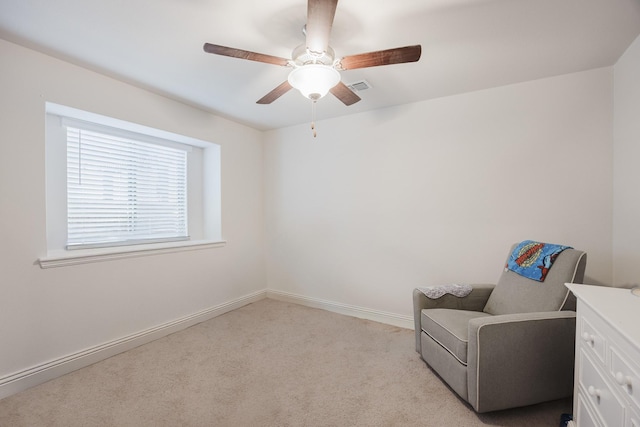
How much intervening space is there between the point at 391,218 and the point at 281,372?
181 cm

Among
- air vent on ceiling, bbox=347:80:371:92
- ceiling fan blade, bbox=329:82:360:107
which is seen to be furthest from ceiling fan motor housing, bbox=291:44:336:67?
air vent on ceiling, bbox=347:80:371:92

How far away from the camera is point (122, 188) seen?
284 cm

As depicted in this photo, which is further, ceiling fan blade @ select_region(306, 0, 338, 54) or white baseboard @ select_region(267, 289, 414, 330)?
white baseboard @ select_region(267, 289, 414, 330)

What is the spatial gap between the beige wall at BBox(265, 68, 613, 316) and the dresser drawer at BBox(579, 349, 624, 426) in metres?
1.29

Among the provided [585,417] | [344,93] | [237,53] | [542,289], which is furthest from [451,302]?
[237,53]

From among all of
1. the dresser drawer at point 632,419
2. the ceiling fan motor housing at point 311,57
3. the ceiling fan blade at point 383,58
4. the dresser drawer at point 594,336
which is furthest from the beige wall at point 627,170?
the ceiling fan motor housing at point 311,57

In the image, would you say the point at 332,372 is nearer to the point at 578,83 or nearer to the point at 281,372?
the point at 281,372

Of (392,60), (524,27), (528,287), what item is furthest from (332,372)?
(524,27)

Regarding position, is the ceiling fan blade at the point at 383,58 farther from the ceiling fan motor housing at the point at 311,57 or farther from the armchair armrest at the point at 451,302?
the armchair armrest at the point at 451,302

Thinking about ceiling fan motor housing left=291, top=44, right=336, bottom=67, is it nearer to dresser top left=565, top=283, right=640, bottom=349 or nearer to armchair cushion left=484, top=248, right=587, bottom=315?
dresser top left=565, top=283, right=640, bottom=349

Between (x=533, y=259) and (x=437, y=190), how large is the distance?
1.02 metres

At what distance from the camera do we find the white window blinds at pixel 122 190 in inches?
99.0

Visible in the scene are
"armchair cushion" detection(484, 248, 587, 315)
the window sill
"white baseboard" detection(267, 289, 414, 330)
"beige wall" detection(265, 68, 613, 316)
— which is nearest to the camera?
"armchair cushion" detection(484, 248, 587, 315)

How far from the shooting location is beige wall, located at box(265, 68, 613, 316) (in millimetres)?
2287
